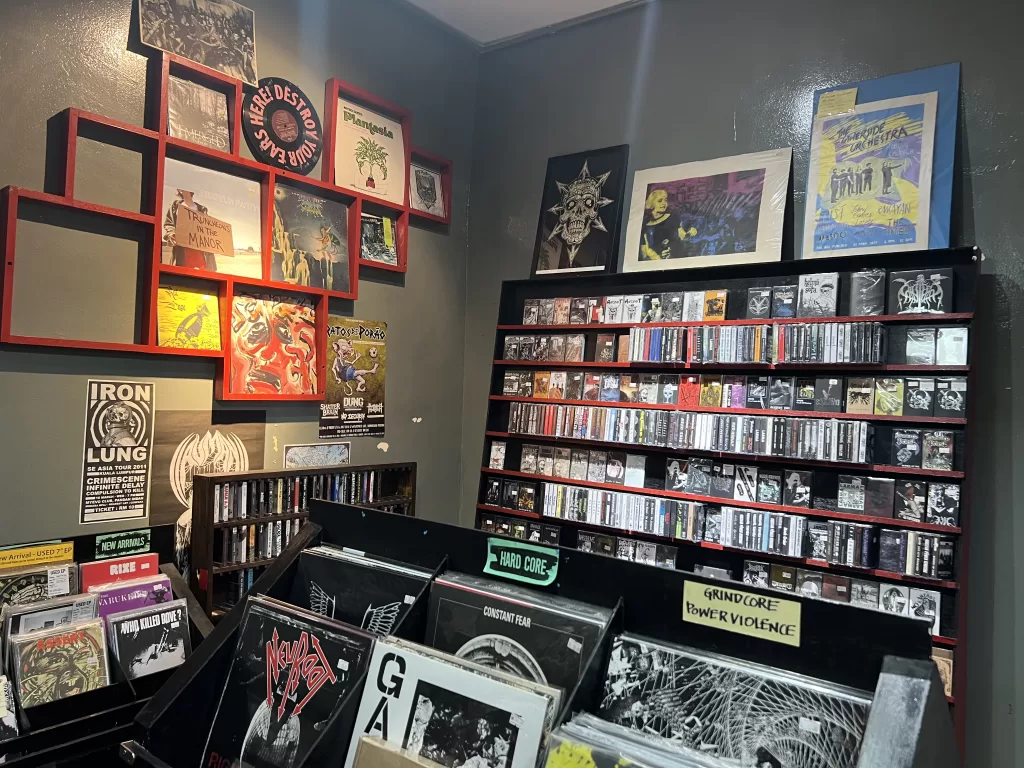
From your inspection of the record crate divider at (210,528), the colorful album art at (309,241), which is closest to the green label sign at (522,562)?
the record crate divider at (210,528)

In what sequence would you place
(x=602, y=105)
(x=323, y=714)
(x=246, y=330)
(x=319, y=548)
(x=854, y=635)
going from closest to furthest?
(x=854, y=635)
(x=323, y=714)
(x=319, y=548)
(x=246, y=330)
(x=602, y=105)

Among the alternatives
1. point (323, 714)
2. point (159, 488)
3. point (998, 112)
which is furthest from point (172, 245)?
point (998, 112)

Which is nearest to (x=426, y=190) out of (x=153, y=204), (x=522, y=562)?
(x=153, y=204)

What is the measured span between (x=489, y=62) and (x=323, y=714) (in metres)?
3.68

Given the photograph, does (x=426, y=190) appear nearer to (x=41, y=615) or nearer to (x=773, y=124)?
(x=773, y=124)

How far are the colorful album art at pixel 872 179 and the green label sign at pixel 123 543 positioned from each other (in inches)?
108

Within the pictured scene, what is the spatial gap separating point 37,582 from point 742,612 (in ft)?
6.98

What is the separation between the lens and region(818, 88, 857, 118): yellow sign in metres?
2.73

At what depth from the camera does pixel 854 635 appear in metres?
0.93

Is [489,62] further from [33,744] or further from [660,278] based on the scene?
[33,744]

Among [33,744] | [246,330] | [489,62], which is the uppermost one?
[489,62]

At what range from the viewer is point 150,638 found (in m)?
1.82

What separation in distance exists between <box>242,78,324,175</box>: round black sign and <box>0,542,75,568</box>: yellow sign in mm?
1645

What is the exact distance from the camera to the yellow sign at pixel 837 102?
8.96 feet
